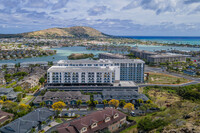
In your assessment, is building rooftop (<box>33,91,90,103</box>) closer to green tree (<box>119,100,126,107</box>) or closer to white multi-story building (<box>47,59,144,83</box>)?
green tree (<box>119,100,126,107</box>)

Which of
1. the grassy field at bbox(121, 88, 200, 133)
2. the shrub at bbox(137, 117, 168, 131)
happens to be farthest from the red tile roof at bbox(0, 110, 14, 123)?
the shrub at bbox(137, 117, 168, 131)

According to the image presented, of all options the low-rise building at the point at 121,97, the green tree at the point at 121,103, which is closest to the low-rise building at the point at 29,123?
the low-rise building at the point at 121,97

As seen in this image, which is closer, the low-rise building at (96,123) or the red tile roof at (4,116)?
the low-rise building at (96,123)

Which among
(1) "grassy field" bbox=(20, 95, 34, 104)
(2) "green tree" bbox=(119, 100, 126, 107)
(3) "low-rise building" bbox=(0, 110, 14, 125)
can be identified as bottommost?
(1) "grassy field" bbox=(20, 95, 34, 104)

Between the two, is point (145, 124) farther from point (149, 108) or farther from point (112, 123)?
point (149, 108)

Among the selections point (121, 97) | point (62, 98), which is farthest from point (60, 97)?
point (121, 97)

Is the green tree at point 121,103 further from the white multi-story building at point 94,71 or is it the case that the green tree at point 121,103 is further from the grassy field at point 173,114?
the white multi-story building at point 94,71
